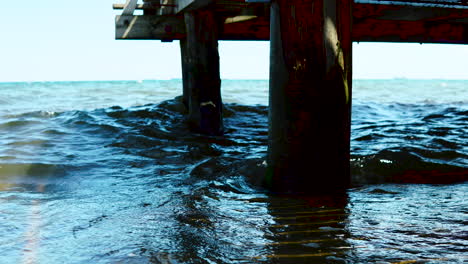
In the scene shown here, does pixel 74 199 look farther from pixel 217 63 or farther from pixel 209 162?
pixel 217 63

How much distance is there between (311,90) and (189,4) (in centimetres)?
424

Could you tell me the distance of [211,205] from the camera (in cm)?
401

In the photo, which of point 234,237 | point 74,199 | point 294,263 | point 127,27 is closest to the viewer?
point 294,263

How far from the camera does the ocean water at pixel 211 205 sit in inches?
110

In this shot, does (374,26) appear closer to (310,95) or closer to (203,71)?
(203,71)

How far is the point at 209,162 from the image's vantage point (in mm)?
6250

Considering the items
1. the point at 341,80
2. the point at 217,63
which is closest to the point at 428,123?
the point at 217,63

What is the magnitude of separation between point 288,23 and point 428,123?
7671 millimetres

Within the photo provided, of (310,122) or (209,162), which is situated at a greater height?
(310,122)

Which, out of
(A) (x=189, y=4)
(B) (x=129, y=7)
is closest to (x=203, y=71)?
(A) (x=189, y=4)

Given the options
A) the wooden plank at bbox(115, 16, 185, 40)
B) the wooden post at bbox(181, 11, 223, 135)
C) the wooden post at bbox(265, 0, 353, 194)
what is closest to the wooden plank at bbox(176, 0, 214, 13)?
the wooden post at bbox(181, 11, 223, 135)

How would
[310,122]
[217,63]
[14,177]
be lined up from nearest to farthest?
[310,122] < [14,177] < [217,63]

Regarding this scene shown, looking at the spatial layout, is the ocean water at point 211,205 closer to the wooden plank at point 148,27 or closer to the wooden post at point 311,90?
the wooden post at point 311,90

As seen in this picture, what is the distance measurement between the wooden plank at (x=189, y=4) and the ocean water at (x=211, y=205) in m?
2.10
